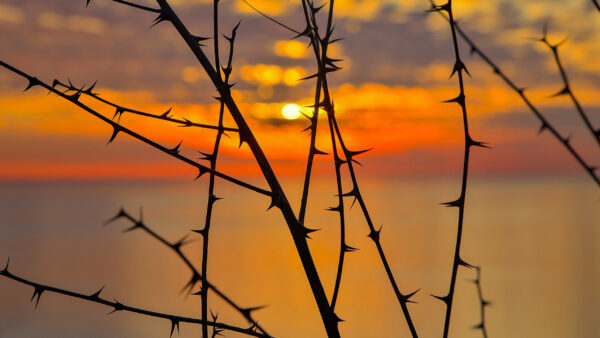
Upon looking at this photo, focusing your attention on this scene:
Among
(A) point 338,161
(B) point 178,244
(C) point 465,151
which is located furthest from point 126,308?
(C) point 465,151

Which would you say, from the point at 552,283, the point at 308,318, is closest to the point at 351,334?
the point at 308,318

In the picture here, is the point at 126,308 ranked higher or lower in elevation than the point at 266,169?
lower

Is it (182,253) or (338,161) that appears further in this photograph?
(338,161)

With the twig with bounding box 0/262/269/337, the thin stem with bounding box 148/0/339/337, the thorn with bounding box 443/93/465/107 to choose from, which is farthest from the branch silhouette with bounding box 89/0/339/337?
the thorn with bounding box 443/93/465/107

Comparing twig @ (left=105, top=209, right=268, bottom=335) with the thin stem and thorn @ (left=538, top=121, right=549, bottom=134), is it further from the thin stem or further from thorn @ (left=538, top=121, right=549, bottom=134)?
thorn @ (left=538, top=121, right=549, bottom=134)

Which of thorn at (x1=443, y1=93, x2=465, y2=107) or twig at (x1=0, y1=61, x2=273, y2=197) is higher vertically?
thorn at (x1=443, y1=93, x2=465, y2=107)

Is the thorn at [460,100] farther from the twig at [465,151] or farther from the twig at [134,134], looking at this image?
the twig at [134,134]

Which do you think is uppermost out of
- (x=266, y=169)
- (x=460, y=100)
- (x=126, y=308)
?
(x=460, y=100)

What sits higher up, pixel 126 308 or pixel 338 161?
pixel 338 161

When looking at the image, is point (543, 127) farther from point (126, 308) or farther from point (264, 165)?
point (126, 308)

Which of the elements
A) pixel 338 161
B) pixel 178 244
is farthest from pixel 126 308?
pixel 338 161

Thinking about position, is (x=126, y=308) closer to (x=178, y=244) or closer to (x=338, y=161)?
(x=178, y=244)

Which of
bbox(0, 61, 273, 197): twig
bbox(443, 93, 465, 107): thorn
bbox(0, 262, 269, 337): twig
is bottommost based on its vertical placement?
bbox(0, 262, 269, 337): twig

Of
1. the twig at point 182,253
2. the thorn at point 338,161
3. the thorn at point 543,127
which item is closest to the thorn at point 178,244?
the twig at point 182,253
